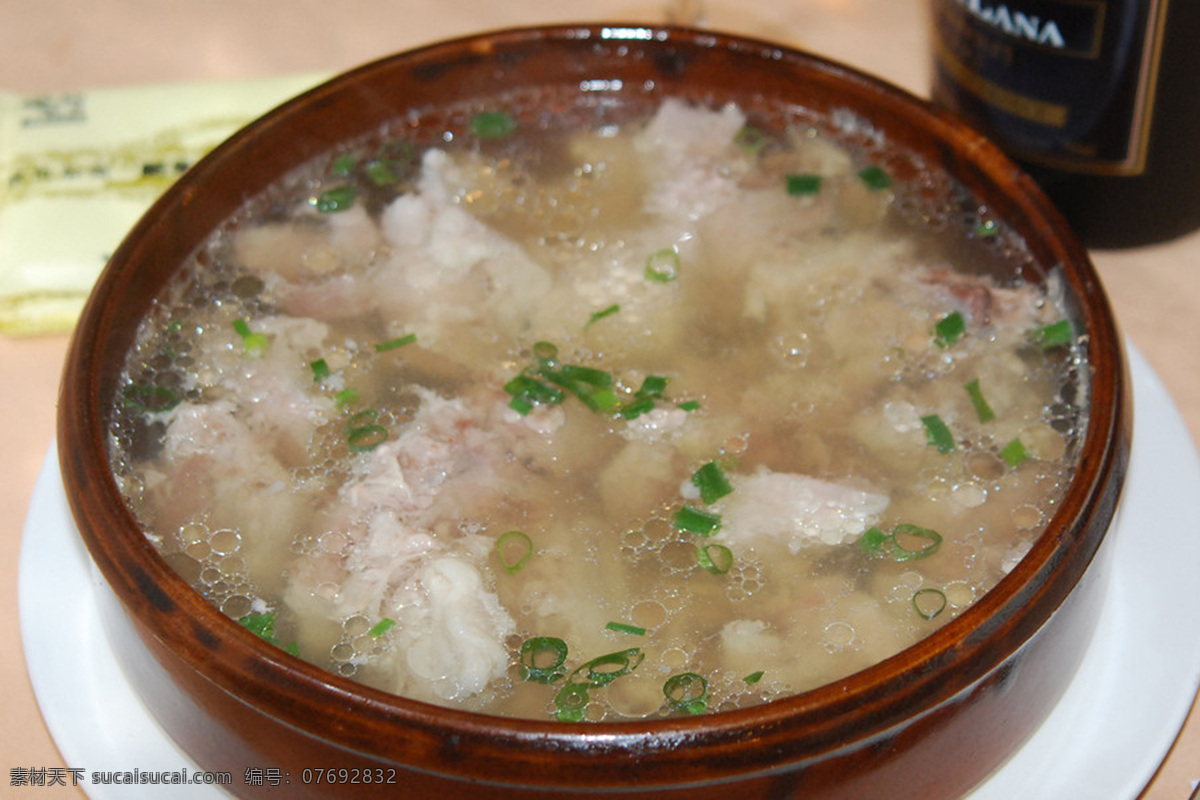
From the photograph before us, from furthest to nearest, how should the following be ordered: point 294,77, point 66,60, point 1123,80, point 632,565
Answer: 1. point 66,60
2. point 294,77
3. point 1123,80
4. point 632,565

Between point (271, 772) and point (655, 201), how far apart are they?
82 centimetres

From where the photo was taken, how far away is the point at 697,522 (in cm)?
117

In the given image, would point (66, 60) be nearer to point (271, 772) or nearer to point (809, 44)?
point (809, 44)

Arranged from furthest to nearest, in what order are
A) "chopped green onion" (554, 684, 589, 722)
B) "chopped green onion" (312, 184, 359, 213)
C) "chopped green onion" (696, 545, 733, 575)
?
"chopped green onion" (312, 184, 359, 213) < "chopped green onion" (696, 545, 733, 575) < "chopped green onion" (554, 684, 589, 722)

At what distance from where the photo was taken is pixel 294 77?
1.91 m

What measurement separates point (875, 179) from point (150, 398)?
864mm

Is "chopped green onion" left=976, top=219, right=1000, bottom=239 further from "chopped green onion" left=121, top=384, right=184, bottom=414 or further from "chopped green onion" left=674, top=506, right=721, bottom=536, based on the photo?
→ "chopped green onion" left=121, top=384, right=184, bottom=414

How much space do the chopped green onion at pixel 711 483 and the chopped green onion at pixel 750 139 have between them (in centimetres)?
52

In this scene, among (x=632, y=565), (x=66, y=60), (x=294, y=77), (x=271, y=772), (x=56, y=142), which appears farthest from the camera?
(x=66, y=60)

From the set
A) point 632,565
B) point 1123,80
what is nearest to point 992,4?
point 1123,80

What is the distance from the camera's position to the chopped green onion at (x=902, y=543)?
3.76ft

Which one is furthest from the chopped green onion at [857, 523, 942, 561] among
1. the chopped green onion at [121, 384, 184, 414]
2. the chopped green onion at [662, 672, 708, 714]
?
the chopped green onion at [121, 384, 184, 414]

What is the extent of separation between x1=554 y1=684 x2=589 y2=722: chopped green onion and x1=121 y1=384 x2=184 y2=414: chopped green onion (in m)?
0.52

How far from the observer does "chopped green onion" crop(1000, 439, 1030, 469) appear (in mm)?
1208
